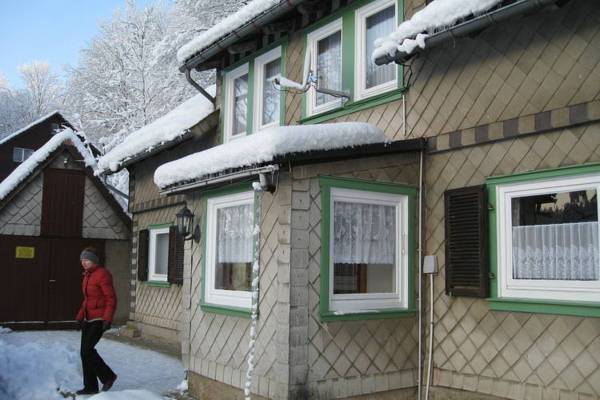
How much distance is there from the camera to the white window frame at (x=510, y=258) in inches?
211

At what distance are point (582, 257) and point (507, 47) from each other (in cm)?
218

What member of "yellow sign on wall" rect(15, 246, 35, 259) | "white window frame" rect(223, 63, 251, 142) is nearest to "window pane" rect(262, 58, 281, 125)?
"white window frame" rect(223, 63, 251, 142)

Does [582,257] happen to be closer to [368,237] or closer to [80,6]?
[368,237]

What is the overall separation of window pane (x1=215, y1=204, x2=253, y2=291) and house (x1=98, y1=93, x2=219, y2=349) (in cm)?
383

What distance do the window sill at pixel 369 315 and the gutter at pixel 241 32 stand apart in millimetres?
4231

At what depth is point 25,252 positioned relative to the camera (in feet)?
46.5

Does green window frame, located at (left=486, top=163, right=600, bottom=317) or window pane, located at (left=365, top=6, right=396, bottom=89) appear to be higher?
window pane, located at (left=365, top=6, right=396, bottom=89)

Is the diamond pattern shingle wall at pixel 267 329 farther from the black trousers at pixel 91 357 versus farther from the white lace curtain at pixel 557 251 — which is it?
the white lace curtain at pixel 557 251

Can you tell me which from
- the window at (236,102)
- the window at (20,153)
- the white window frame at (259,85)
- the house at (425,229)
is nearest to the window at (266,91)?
the white window frame at (259,85)

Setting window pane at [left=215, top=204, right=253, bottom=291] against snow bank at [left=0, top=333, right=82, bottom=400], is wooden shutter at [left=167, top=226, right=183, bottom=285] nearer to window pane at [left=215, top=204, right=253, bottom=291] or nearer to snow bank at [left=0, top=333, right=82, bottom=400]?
snow bank at [left=0, top=333, right=82, bottom=400]

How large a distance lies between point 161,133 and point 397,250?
6.07m

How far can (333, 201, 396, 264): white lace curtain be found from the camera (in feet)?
21.0

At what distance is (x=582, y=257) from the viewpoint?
542cm

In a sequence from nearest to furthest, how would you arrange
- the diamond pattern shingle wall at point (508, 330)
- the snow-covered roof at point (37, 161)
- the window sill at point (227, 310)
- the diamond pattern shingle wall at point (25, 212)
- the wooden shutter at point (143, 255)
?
1. the diamond pattern shingle wall at point (508, 330)
2. the window sill at point (227, 310)
3. the wooden shutter at point (143, 255)
4. the snow-covered roof at point (37, 161)
5. the diamond pattern shingle wall at point (25, 212)
